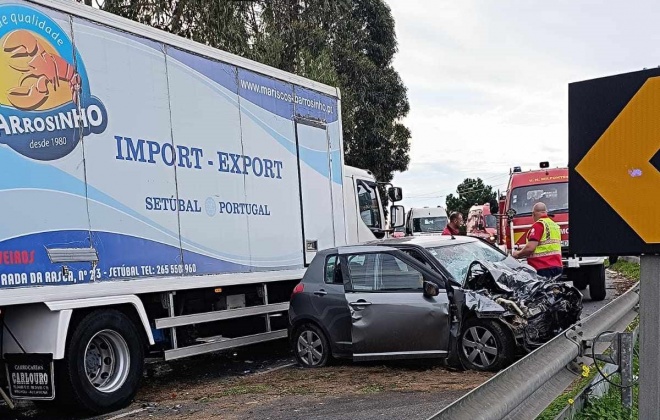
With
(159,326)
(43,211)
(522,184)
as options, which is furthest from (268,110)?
(522,184)

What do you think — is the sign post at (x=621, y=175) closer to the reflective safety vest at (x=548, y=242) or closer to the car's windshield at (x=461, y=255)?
the car's windshield at (x=461, y=255)

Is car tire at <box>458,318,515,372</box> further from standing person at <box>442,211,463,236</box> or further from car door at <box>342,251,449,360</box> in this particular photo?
standing person at <box>442,211,463,236</box>

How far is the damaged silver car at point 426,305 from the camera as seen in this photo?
738 cm

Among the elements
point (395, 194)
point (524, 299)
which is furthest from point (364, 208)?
point (524, 299)

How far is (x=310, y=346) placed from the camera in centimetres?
856

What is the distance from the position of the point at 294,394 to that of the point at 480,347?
6.26ft

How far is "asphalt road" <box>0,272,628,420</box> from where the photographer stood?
6.36 m

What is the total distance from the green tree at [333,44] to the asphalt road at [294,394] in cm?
830

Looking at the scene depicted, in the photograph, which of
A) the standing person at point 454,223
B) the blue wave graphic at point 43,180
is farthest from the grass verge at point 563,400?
the standing person at point 454,223

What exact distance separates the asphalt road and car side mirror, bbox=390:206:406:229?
467 centimetres

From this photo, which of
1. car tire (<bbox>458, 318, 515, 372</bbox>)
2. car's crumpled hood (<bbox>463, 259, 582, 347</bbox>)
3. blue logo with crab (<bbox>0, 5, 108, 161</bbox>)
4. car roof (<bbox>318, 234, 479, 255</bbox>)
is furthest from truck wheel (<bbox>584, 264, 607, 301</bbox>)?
blue logo with crab (<bbox>0, 5, 108, 161</bbox>)

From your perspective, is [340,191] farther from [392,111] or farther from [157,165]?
[392,111]

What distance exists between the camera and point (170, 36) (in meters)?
7.85

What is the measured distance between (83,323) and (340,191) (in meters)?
5.27
